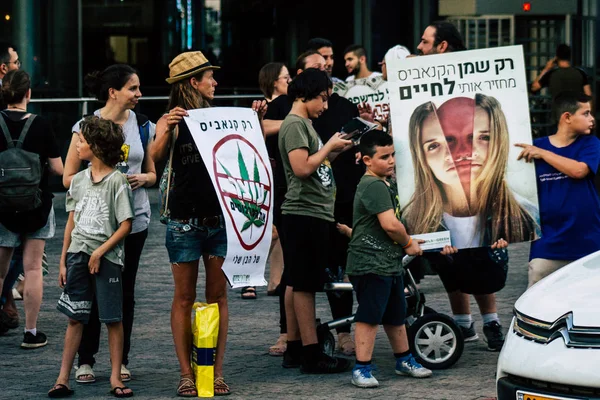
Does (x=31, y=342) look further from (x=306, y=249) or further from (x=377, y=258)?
(x=377, y=258)

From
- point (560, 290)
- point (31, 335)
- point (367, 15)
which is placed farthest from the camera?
point (367, 15)

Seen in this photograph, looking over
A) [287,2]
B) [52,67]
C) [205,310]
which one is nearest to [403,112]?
[205,310]

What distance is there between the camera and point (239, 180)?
724 centimetres

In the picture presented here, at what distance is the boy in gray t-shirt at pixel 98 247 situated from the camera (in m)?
7.16

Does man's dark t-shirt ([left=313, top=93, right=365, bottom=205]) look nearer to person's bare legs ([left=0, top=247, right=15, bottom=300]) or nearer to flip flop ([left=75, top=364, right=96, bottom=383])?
flip flop ([left=75, top=364, right=96, bottom=383])

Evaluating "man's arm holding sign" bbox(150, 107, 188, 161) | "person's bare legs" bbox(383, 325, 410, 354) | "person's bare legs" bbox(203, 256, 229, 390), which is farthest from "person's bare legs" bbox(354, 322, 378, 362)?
"man's arm holding sign" bbox(150, 107, 188, 161)

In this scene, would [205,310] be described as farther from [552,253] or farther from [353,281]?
[552,253]

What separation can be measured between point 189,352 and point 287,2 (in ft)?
42.4

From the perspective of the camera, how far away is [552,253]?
7793 millimetres

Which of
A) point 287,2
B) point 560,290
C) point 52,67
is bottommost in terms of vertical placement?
point 560,290

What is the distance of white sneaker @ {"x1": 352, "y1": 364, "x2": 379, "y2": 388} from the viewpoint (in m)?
7.34

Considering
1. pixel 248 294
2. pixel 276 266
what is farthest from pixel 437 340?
pixel 276 266

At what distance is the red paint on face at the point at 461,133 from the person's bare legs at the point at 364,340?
1112mm

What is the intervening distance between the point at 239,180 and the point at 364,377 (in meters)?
1.38
